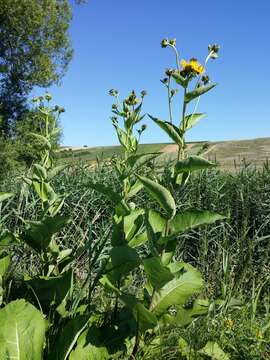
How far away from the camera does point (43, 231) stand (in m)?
2.78

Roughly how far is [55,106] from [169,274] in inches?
82.9

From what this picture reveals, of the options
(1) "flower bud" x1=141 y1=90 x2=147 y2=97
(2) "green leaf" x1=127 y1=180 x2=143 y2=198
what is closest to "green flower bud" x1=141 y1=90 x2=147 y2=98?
(1) "flower bud" x1=141 y1=90 x2=147 y2=97

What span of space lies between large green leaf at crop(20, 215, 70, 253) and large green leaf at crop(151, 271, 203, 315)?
2.22 ft

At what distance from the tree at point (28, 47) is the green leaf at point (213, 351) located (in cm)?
1632

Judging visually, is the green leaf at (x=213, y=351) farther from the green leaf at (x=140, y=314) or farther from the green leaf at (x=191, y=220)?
the green leaf at (x=191, y=220)

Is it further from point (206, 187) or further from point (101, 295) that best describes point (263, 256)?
point (101, 295)

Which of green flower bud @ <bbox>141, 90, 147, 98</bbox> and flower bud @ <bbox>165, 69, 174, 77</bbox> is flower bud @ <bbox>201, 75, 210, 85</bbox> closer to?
flower bud @ <bbox>165, 69, 174, 77</bbox>

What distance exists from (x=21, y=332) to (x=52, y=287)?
0.40 m

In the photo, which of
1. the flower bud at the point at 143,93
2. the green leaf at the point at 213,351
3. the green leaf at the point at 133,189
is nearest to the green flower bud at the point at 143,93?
the flower bud at the point at 143,93

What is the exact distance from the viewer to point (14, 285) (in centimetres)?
339

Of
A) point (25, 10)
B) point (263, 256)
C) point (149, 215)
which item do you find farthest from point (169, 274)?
point (25, 10)

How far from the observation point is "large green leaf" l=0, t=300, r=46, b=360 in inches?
89.9

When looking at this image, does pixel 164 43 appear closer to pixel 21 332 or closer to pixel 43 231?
pixel 43 231

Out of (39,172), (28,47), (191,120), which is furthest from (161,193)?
(28,47)
